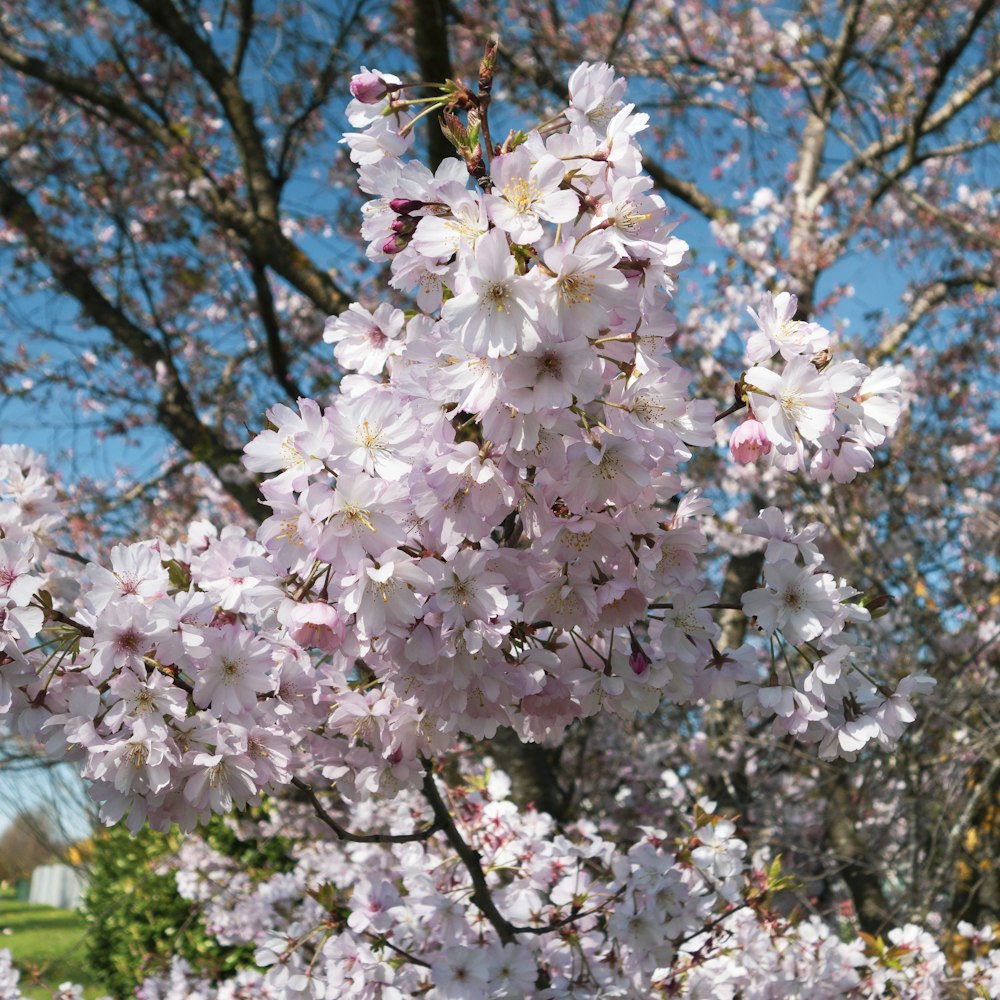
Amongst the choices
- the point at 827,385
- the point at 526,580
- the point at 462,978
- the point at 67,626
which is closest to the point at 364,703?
the point at 526,580

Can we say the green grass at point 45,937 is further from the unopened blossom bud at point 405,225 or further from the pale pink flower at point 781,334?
the pale pink flower at point 781,334

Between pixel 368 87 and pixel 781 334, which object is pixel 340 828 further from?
pixel 368 87

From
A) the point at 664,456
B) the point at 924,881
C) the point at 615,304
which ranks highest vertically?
the point at 615,304

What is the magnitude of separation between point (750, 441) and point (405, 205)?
1.96 ft

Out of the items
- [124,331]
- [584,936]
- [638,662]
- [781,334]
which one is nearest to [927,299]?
[124,331]

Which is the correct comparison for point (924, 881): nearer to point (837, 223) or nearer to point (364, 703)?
point (364, 703)

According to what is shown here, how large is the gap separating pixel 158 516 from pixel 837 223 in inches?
246

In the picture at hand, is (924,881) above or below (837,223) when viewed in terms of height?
Answer: below

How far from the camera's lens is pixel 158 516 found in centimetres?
750

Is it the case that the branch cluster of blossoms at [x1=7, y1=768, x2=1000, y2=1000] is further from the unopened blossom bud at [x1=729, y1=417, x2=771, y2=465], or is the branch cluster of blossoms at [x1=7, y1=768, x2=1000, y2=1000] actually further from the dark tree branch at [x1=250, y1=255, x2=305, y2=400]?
the dark tree branch at [x1=250, y1=255, x2=305, y2=400]

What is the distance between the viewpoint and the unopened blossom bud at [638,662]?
4.76ft

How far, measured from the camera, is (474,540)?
4.18 ft

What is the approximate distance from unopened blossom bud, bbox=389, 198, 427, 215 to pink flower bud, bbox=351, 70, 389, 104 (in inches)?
10.3

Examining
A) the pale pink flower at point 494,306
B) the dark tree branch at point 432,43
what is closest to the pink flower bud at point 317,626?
the pale pink flower at point 494,306
